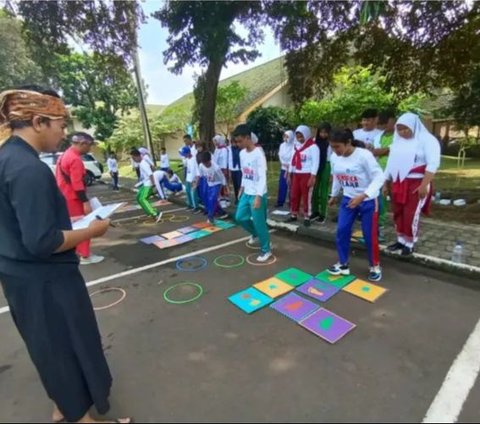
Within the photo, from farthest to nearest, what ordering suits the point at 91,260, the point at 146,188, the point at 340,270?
the point at 146,188 < the point at 91,260 < the point at 340,270

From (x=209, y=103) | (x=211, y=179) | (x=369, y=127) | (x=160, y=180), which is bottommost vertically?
(x=160, y=180)

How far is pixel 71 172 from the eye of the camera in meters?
4.46

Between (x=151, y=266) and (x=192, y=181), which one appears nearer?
(x=151, y=266)

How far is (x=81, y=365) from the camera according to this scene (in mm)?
1944

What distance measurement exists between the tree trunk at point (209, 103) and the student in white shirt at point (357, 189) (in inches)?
287

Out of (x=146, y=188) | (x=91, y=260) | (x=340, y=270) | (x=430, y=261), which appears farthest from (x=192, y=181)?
(x=430, y=261)

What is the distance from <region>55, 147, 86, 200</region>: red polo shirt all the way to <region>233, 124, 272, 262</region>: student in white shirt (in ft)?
7.47

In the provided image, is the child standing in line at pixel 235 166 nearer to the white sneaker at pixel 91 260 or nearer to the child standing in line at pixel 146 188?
the child standing in line at pixel 146 188

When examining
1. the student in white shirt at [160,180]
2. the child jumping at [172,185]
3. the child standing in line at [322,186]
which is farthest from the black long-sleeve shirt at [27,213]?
the child jumping at [172,185]

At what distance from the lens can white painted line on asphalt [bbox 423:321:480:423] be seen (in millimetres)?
2072

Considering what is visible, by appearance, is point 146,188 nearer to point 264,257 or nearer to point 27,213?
point 264,257

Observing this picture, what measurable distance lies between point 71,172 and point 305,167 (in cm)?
395

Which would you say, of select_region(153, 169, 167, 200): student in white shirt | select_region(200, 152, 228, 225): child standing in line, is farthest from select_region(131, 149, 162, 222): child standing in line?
select_region(200, 152, 228, 225): child standing in line

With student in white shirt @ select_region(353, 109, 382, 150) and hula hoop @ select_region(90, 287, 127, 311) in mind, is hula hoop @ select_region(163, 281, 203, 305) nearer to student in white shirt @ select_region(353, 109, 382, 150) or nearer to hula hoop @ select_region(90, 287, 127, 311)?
hula hoop @ select_region(90, 287, 127, 311)
